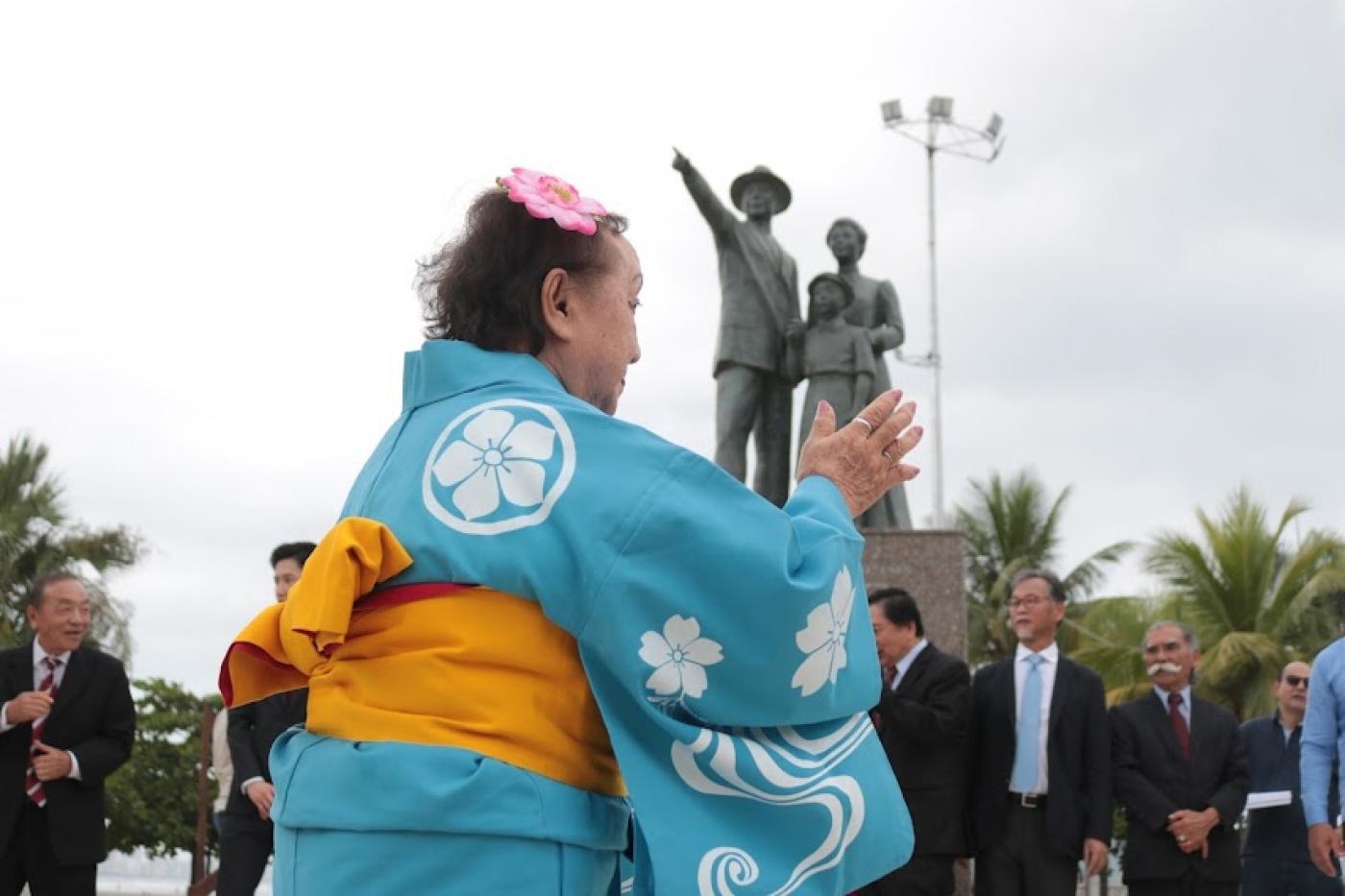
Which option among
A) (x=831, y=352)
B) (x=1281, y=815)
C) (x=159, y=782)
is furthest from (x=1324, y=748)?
(x=159, y=782)

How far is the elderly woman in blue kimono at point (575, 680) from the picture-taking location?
223 cm

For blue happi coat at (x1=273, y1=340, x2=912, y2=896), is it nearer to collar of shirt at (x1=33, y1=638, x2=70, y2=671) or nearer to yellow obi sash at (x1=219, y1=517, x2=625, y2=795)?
yellow obi sash at (x1=219, y1=517, x2=625, y2=795)

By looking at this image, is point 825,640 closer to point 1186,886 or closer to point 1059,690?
point 1059,690

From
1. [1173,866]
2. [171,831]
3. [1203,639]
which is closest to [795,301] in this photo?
[1173,866]

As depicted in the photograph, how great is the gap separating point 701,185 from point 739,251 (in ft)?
2.30

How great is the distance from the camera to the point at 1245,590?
75.7ft

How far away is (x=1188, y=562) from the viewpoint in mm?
23625

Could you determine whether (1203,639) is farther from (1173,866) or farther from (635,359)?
(635,359)

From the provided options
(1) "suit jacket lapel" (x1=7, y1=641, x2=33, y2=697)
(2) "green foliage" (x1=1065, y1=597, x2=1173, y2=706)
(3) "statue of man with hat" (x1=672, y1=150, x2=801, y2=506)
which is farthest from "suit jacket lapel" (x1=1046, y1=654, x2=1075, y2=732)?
(2) "green foliage" (x1=1065, y1=597, x2=1173, y2=706)

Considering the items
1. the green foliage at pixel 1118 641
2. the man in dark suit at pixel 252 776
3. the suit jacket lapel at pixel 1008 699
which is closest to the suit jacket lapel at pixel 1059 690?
the suit jacket lapel at pixel 1008 699

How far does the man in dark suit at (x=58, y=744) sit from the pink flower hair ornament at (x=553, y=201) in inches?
204

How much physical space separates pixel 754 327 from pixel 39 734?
6773 mm

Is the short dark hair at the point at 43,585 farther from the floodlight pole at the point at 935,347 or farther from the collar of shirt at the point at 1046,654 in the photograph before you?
the floodlight pole at the point at 935,347

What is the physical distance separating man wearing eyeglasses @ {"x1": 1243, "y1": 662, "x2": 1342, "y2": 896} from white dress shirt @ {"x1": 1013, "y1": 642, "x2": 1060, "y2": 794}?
132cm
